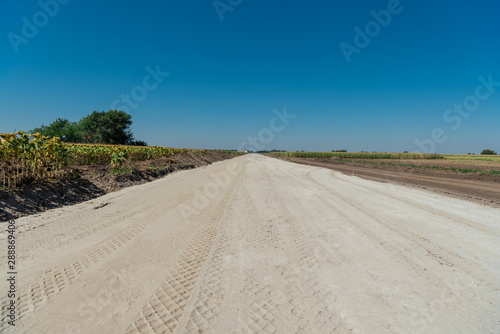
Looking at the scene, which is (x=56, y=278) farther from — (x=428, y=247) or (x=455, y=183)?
(x=455, y=183)

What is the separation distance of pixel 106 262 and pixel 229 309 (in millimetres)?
Answer: 2350

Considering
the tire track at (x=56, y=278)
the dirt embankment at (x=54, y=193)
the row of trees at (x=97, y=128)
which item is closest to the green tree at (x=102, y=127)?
the row of trees at (x=97, y=128)

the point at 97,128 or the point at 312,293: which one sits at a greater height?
the point at 97,128

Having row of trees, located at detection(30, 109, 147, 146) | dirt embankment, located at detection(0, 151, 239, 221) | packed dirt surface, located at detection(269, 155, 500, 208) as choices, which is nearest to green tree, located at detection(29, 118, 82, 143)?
row of trees, located at detection(30, 109, 147, 146)

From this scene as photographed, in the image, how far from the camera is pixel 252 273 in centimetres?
333

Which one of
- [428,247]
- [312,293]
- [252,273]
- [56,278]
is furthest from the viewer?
[428,247]

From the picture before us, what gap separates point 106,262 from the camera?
11.6 ft

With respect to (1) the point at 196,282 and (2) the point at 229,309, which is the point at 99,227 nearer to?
(1) the point at 196,282

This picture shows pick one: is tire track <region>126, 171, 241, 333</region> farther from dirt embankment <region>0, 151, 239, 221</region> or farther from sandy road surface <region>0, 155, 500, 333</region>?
dirt embankment <region>0, 151, 239, 221</region>

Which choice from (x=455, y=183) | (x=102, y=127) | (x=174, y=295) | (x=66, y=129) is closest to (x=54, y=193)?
(x=174, y=295)

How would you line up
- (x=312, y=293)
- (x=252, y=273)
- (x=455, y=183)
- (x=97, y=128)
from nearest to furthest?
(x=312, y=293)
(x=252, y=273)
(x=455, y=183)
(x=97, y=128)

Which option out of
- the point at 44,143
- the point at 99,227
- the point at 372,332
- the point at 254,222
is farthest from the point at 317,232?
the point at 44,143

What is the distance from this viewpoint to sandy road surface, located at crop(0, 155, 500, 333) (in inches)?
94.0

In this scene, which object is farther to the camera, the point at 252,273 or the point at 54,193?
the point at 54,193
